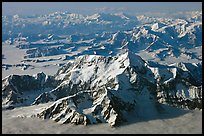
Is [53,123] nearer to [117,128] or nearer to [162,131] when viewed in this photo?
[117,128]

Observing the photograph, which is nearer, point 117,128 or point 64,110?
point 117,128

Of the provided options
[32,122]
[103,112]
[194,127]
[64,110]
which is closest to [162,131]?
[194,127]

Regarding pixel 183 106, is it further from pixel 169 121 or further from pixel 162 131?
pixel 162 131

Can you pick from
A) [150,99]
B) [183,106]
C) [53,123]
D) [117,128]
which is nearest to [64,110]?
[53,123]

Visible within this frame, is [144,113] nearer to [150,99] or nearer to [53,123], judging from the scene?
[150,99]

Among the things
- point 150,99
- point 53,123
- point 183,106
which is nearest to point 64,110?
point 53,123

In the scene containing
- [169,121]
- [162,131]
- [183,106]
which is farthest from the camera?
[183,106]

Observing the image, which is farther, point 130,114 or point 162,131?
point 130,114

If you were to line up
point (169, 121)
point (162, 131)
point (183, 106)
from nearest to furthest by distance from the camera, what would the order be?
point (162, 131) → point (169, 121) → point (183, 106)
